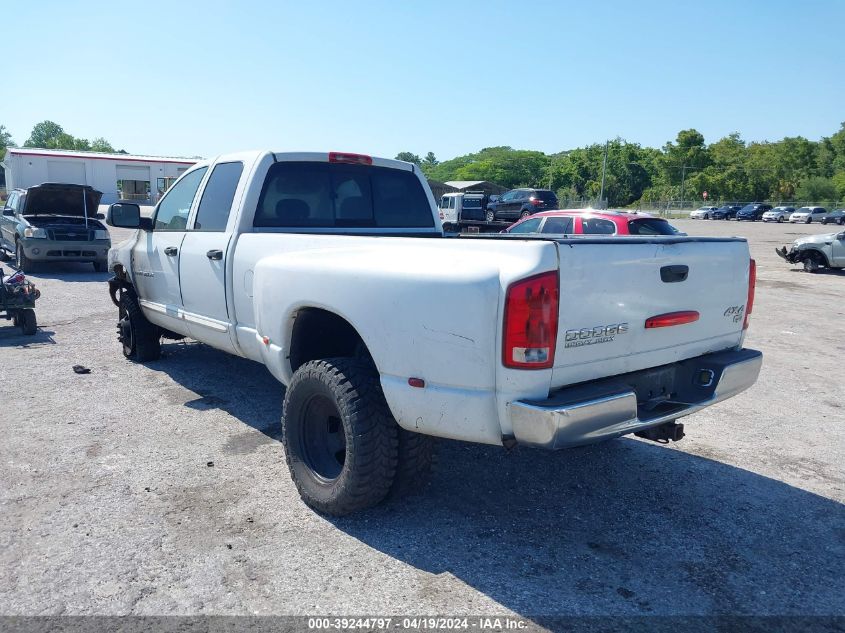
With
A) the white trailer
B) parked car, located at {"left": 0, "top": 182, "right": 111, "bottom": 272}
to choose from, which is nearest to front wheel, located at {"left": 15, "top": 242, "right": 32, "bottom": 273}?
parked car, located at {"left": 0, "top": 182, "right": 111, "bottom": 272}

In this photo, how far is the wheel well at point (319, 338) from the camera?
151 inches

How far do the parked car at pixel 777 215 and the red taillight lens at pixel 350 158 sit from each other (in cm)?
6357

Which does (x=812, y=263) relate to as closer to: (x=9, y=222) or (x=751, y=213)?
(x=9, y=222)

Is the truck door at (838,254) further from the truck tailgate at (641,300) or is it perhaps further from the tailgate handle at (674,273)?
the tailgate handle at (674,273)

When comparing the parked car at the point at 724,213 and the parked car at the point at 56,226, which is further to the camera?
the parked car at the point at 724,213

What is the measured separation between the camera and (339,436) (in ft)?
12.2

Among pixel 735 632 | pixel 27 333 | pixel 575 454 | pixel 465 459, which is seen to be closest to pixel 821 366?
pixel 575 454

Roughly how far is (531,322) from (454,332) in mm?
341

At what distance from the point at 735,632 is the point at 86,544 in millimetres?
3020

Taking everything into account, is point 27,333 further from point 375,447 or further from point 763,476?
point 763,476

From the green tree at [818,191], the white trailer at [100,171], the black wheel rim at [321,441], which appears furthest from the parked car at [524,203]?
the green tree at [818,191]

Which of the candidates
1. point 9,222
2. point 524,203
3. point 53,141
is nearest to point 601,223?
point 9,222

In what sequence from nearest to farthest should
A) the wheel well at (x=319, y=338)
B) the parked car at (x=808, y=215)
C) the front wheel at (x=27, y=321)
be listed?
the wheel well at (x=319, y=338)
the front wheel at (x=27, y=321)
the parked car at (x=808, y=215)

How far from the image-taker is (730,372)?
354 centimetres
